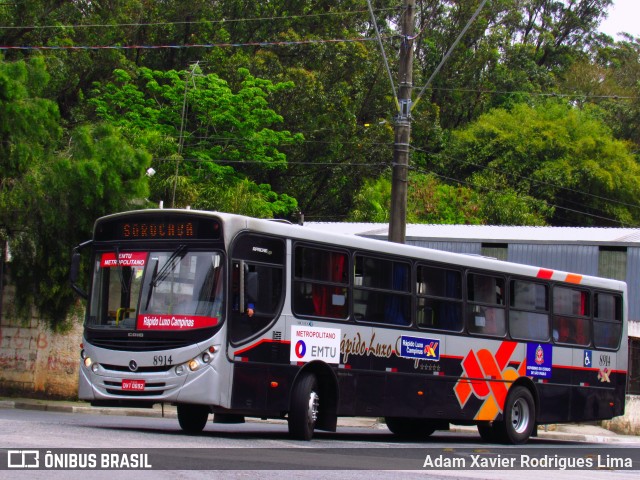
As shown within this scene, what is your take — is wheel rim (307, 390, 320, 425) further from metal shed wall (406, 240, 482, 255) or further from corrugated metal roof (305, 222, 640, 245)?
metal shed wall (406, 240, 482, 255)

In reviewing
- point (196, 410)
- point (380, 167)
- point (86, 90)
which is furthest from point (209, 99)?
point (196, 410)

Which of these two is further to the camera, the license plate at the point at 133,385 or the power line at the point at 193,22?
the power line at the point at 193,22

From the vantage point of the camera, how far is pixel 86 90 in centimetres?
4972

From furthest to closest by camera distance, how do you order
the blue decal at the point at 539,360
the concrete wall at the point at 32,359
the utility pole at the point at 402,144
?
the concrete wall at the point at 32,359 → the utility pole at the point at 402,144 → the blue decal at the point at 539,360

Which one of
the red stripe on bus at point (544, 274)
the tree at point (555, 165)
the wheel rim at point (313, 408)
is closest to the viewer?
the wheel rim at point (313, 408)

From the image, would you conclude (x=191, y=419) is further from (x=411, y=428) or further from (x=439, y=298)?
(x=411, y=428)

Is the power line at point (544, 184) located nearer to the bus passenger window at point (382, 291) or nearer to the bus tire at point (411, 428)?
the bus tire at point (411, 428)

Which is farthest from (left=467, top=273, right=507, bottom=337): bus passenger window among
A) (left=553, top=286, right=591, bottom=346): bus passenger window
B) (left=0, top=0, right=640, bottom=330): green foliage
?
(left=0, top=0, right=640, bottom=330): green foliage

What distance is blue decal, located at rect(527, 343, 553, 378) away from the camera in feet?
66.0

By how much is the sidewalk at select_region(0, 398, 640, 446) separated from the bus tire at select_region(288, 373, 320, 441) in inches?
230

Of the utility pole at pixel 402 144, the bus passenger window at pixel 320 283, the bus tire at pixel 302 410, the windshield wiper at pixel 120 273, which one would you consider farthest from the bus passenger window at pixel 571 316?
the windshield wiper at pixel 120 273

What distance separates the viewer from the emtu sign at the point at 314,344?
1552cm

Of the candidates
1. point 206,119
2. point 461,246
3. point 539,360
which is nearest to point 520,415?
point 539,360

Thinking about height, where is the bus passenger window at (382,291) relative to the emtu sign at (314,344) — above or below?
above
